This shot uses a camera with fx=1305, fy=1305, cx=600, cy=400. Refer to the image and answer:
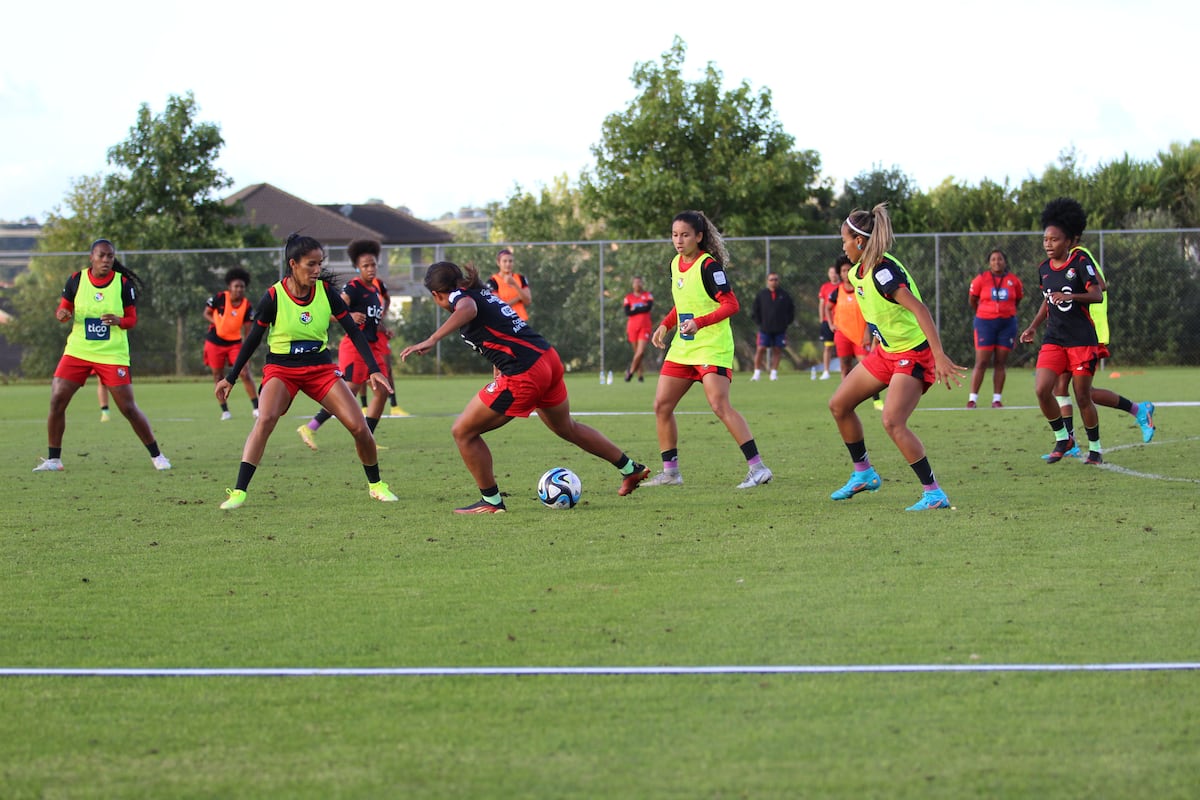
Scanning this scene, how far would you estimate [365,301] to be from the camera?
13.8 meters

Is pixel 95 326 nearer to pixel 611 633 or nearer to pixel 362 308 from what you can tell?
pixel 362 308

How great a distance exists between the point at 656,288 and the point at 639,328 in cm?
350

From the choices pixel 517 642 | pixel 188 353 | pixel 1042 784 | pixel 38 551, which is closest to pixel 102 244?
pixel 38 551

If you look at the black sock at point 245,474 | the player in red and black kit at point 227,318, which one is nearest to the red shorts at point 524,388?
the black sock at point 245,474

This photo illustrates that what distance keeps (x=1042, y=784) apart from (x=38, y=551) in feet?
19.7

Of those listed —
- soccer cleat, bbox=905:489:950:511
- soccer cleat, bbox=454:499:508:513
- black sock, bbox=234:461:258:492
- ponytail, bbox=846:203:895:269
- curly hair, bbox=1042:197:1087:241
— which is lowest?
soccer cleat, bbox=454:499:508:513

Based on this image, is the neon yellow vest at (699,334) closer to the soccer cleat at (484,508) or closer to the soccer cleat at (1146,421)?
the soccer cleat at (484,508)

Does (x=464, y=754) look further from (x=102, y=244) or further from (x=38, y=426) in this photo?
(x=38, y=426)

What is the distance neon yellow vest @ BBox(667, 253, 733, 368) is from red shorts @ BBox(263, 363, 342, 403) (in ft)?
8.45

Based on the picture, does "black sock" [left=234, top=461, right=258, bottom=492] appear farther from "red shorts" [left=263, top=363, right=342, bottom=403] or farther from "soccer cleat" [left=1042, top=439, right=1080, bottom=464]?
"soccer cleat" [left=1042, top=439, right=1080, bottom=464]

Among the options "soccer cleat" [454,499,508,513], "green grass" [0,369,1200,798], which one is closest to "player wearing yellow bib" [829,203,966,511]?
"green grass" [0,369,1200,798]

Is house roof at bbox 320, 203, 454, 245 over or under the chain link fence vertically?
over

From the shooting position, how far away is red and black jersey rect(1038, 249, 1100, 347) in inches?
416

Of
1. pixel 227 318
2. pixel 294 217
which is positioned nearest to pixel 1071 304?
pixel 227 318
